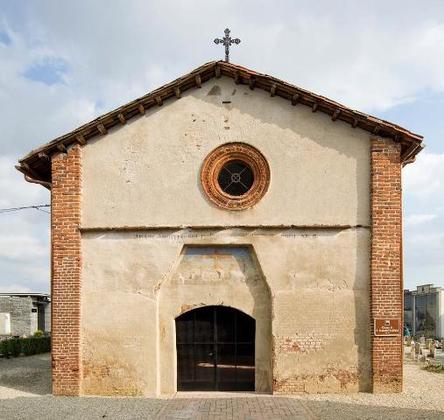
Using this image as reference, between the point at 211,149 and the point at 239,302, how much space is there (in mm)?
3485

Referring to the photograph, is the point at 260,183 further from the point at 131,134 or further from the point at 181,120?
the point at 131,134

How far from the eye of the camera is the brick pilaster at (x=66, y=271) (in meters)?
11.8

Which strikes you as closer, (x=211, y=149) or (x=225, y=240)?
(x=225, y=240)

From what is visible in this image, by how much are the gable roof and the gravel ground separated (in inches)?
207

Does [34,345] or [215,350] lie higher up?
[215,350]

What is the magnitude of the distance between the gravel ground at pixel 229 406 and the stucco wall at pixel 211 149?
146 inches

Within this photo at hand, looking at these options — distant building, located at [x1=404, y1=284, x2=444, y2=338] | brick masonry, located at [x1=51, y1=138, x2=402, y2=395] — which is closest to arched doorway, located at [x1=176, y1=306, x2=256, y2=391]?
brick masonry, located at [x1=51, y1=138, x2=402, y2=395]

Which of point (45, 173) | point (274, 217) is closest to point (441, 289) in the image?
point (274, 217)

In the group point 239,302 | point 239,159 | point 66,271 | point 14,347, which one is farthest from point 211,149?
point 14,347

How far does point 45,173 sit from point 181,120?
12.5ft

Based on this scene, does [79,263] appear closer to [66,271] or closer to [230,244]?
[66,271]

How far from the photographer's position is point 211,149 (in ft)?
39.9

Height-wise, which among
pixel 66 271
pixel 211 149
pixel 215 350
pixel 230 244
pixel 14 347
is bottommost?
pixel 14 347

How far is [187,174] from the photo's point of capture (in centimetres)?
1214
